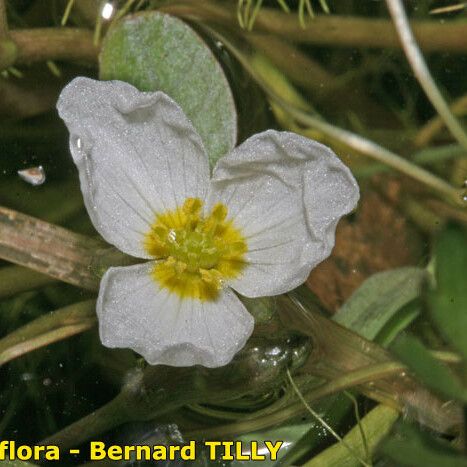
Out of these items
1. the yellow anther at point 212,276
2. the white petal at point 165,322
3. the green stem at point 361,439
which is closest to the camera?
the white petal at point 165,322

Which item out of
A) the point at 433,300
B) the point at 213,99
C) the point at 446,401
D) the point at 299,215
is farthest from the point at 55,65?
the point at 433,300

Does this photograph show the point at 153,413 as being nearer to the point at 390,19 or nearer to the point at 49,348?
the point at 49,348

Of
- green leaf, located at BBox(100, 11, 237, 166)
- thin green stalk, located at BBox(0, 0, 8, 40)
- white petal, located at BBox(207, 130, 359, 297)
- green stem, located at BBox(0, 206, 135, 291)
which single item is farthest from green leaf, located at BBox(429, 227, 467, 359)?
thin green stalk, located at BBox(0, 0, 8, 40)

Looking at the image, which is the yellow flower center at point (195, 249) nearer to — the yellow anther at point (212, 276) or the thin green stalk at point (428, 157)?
the yellow anther at point (212, 276)

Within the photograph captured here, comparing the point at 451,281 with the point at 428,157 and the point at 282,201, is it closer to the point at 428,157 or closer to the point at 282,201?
the point at 282,201

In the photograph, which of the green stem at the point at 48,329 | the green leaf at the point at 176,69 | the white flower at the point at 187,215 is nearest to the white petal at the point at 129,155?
the white flower at the point at 187,215

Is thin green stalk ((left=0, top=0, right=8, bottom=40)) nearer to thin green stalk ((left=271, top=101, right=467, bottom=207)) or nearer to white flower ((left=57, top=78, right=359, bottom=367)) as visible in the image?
white flower ((left=57, top=78, right=359, bottom=367))
